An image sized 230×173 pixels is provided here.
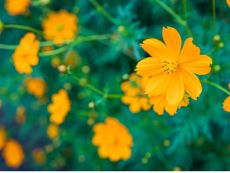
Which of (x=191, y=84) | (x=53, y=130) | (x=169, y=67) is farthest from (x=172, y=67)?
(x=53, y=130)

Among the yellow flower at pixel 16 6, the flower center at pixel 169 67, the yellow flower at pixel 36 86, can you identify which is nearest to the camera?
the flower center at pixel 169 67

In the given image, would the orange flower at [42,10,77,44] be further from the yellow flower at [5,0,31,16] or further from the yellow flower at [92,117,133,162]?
the yellow flower at [92,117,133,162]

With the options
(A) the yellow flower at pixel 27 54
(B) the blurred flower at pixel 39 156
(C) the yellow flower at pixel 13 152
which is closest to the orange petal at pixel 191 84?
(A) the yellow flower at pixel 27 54

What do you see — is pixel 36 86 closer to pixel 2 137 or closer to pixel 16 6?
pixel 16 6

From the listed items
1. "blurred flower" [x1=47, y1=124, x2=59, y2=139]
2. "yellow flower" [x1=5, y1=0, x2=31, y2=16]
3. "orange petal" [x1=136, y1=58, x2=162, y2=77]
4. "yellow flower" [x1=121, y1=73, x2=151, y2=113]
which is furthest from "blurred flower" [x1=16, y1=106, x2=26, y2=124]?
"orange petal" [x1=136, y1=58, x2=162, y2=77]

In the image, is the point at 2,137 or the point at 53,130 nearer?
the point at 53,130

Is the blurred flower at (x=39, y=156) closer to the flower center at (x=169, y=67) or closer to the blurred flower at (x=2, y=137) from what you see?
the blurred flower at (x=2, y=137)

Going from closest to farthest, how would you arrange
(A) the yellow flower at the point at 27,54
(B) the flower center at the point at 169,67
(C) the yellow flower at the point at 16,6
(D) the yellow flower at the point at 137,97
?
(B) the flower center at the point at 169,67 < (D) the yellow flower at the point at 137,97 < (A) the yellow flower at the point at 27,54 < (C) the yellow flower at the point at 16,6

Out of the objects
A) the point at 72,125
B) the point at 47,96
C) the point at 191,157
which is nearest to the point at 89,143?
the point at 72,125
